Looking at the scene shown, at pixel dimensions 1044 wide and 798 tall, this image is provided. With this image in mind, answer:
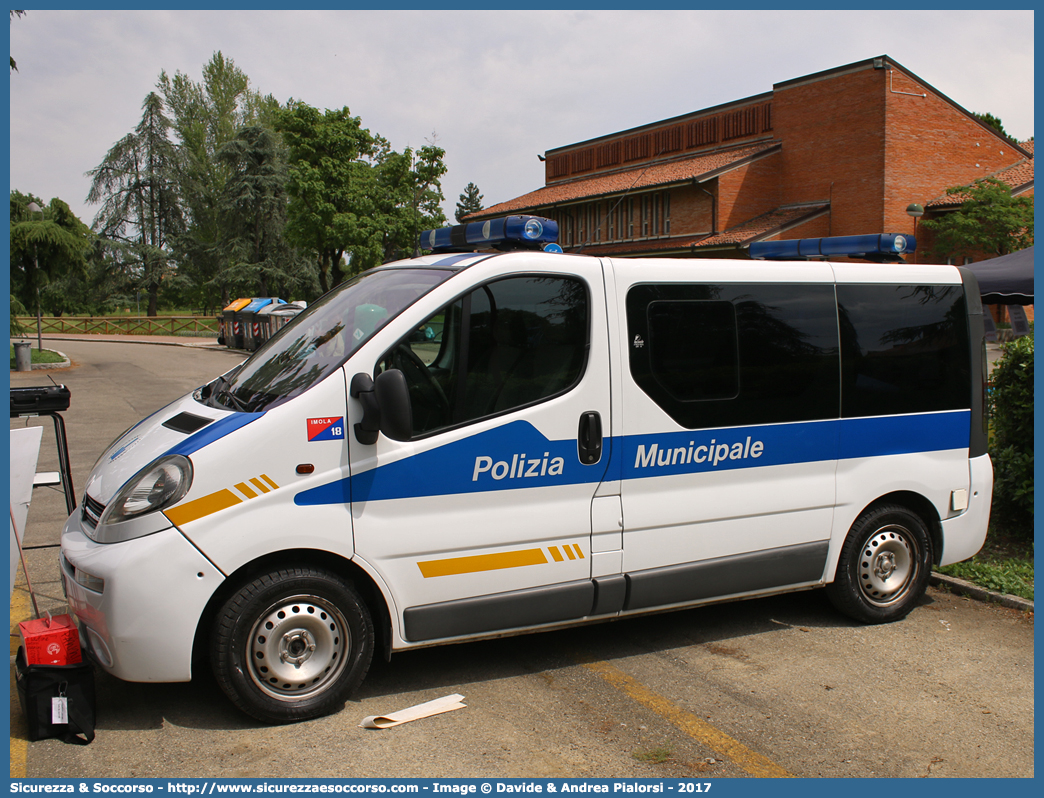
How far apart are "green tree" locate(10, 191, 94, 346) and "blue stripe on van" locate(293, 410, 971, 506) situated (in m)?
28.0

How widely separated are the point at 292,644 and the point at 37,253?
1131 inches

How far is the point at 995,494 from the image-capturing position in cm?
759

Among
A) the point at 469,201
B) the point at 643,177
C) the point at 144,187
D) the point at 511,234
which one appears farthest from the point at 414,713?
the point at 469,201

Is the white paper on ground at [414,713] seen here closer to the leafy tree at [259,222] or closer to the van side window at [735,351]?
the van side window at [735,351]

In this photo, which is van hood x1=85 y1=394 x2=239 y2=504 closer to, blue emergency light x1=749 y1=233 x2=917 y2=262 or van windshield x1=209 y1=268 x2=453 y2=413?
van windshield x1=209 y1=268 x2=453 y2=413

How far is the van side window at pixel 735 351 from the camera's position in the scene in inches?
181

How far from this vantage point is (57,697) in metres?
3.74

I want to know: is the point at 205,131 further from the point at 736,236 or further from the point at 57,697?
the point at 57,697

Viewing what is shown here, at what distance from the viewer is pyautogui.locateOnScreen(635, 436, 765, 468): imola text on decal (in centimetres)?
456

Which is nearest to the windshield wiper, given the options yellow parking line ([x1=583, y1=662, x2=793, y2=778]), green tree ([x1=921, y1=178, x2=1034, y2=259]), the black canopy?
yellow parking line ([x1=583, y1=662, x2=793, y2=778])

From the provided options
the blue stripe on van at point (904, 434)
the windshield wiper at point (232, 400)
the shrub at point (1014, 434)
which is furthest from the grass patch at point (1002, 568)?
the windshield wiper at point (232, 400)

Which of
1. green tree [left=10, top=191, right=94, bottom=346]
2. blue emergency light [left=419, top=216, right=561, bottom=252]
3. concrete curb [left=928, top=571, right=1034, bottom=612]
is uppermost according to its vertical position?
green tree [left=10, top=191, right=94, bottom=346]

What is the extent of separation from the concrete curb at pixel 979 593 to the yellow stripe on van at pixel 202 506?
469 cm

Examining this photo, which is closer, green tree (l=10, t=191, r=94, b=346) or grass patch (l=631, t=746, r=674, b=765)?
grass patch (l=631, t=746, r=674, b=765)
